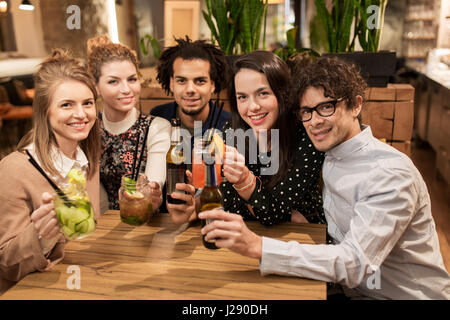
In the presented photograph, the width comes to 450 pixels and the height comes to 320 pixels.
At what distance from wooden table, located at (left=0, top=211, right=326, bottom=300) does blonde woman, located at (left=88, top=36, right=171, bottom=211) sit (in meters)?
0.47

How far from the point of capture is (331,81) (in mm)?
1327

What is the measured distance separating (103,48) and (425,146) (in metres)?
5.47

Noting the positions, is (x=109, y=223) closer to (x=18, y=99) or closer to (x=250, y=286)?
(x=250, y=286)

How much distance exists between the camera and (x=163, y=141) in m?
1.87

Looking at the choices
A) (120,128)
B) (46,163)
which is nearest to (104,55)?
(120,128)

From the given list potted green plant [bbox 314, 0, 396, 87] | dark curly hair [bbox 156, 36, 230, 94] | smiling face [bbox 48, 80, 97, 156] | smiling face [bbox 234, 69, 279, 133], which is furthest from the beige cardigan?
potted green plant [bbox 314, 0, 396, 87]

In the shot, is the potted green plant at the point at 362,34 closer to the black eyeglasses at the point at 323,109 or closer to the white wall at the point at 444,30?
the black eyeglasses at the point at 323,109

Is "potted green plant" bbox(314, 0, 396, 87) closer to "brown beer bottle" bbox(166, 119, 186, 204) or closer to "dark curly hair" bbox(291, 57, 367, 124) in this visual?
"dark curly hair" bbox(291, 57, 367, 124)

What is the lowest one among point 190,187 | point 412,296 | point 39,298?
point 412,296

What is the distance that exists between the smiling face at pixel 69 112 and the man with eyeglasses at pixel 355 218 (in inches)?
25.9

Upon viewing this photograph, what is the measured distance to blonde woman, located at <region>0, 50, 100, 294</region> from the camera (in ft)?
3.79

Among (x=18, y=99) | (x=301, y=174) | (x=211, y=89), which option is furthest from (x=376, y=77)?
(x=18, y=99)

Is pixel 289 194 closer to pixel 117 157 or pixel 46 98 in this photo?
pixel 117 157

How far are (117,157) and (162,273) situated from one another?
0.85m
